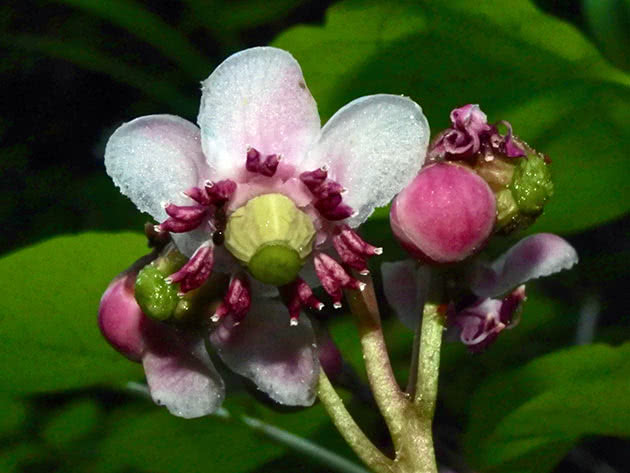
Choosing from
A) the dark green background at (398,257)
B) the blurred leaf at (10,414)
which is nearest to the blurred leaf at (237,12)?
the dark green background at (398,257)

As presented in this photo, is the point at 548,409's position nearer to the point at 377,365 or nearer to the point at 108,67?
the point at 377,365

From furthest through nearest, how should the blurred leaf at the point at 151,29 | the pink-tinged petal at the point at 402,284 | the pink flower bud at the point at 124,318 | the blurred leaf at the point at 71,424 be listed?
the blurred leaf at the point at 151,29
the blurred leaf at the point at 71,424
the pink-tinged petal at the point at 402,284
the pink flower bud at the point at 124,318

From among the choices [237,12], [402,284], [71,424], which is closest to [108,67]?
[237,12]

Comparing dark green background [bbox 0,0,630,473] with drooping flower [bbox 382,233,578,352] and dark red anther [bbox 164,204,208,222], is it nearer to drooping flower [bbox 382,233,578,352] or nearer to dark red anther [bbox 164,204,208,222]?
drooping flower [bbox 382,233,578,352]

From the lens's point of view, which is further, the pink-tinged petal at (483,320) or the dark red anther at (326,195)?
the pink-tinged petal at (483,320)

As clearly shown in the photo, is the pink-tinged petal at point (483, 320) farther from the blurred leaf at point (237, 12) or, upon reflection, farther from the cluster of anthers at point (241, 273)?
the blurred leaf at point (237, 12)

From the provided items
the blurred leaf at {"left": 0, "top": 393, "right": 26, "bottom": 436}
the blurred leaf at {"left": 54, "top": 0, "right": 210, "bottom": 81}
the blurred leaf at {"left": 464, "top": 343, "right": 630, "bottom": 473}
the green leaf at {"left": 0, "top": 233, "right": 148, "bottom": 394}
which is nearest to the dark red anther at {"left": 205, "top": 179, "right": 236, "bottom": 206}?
the green leaf at {"left": 0, "top": 233, "right": 148, "bottom": 394}
